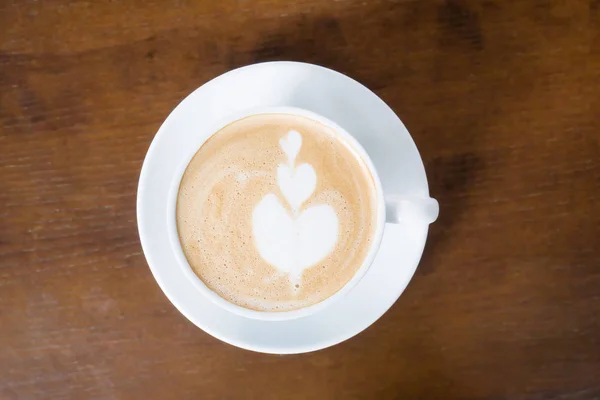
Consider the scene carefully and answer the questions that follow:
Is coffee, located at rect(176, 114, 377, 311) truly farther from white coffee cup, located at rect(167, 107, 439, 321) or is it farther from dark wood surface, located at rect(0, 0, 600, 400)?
dark wood surface, located at rect(0, 0, 600, 400)

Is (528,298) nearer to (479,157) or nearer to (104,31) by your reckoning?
(479,157)

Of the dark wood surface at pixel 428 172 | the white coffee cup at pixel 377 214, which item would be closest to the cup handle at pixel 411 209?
the white coffee cup at pixel 377 214

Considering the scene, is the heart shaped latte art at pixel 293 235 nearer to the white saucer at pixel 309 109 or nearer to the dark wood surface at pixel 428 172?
the white saucer at pixel 309 109

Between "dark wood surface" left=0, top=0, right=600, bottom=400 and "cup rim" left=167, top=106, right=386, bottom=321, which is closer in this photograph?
"cup rim" left=167, top=106, right=386, bottom=321

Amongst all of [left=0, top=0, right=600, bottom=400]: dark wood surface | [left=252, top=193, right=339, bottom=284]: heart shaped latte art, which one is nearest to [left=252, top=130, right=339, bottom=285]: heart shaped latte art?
[left=252, top=193, right=339, bottom=284]: heart shaped latte art

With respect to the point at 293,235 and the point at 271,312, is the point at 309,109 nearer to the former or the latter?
the point at 293,235

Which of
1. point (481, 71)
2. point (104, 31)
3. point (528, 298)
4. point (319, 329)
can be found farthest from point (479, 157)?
point (104, 31)
